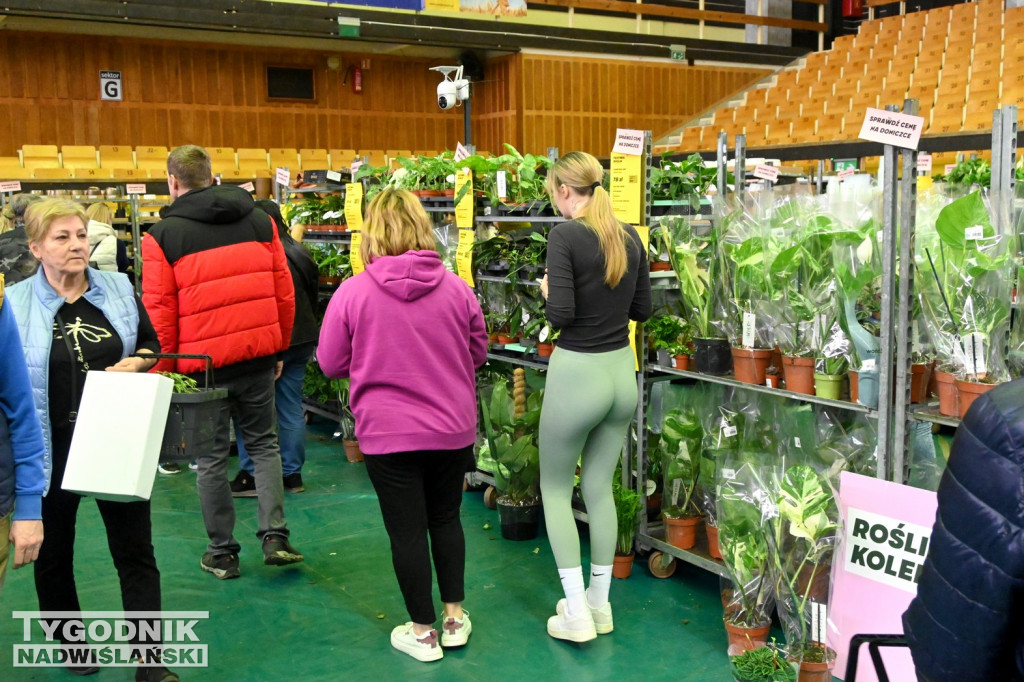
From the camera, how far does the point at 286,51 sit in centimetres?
1405

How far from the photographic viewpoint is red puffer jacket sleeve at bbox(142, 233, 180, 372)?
11.2ft

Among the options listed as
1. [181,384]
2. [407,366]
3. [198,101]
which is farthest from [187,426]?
[198,101]

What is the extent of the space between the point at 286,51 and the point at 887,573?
1317 cm

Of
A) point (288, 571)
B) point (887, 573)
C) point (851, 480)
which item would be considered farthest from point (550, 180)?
point (288, 571)

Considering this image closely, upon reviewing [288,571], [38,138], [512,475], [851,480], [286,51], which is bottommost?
[288,571]

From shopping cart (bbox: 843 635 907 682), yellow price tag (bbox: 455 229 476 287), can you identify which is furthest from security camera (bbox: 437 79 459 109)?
shopping cart (bbox: 843 635 907 682)

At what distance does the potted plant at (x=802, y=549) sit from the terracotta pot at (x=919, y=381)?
365 mm

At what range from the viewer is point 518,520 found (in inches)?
161

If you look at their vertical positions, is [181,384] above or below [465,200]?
below

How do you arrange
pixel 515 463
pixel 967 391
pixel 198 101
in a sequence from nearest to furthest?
1. pixel 967 391
2. pixel 515 463
3. pixel 198 101

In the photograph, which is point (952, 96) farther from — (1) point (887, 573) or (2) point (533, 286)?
(1) point (887, 573)

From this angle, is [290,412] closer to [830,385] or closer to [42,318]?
[42,318]

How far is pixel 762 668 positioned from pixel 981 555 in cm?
146

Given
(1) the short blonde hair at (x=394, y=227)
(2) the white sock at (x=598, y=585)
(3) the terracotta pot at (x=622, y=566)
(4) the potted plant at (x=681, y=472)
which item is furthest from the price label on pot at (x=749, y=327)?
(1) the short blonde hair at (x=394, y=227)
